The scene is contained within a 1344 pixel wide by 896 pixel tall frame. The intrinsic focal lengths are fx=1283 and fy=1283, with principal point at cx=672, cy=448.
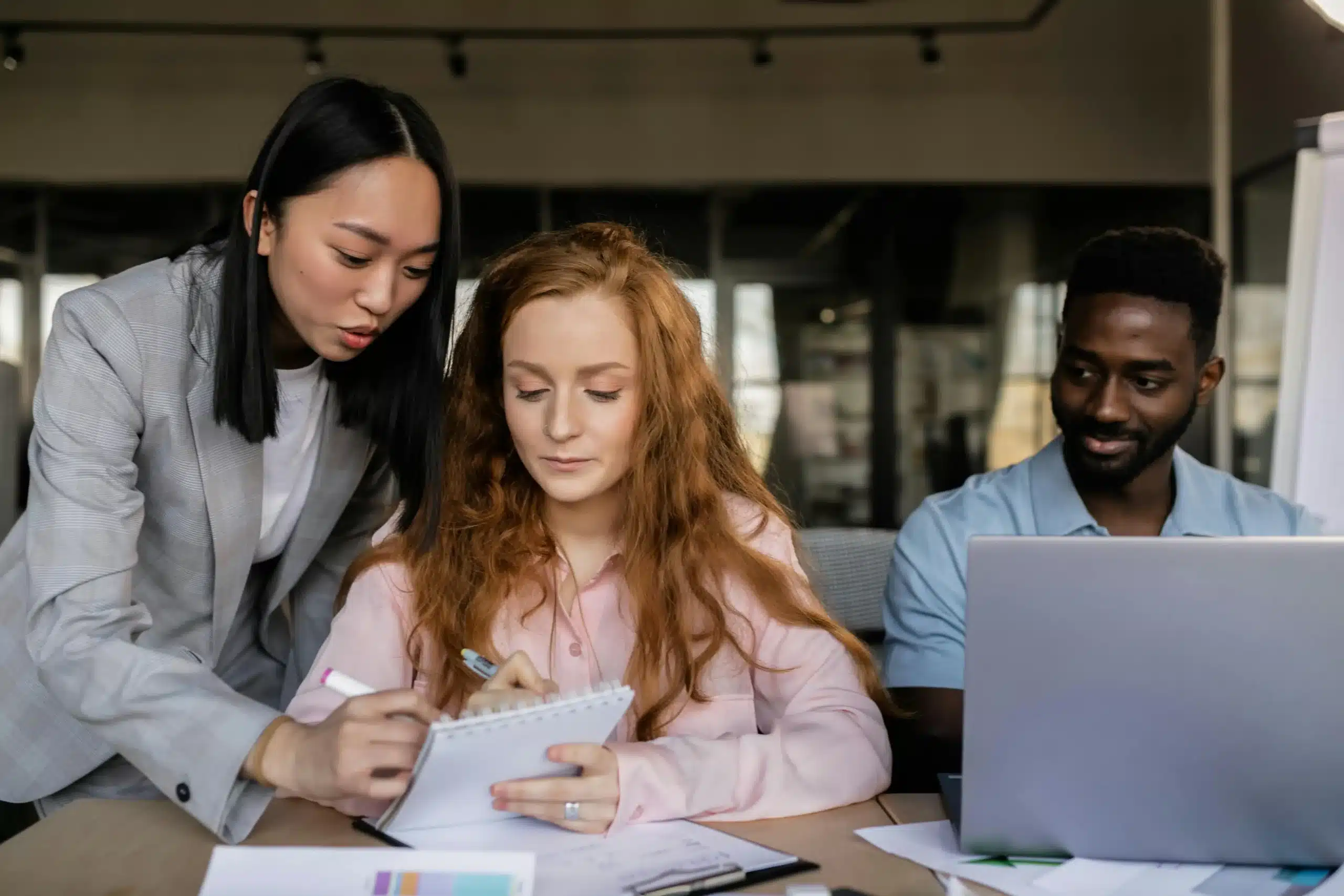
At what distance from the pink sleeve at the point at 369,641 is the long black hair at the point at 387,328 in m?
0.11

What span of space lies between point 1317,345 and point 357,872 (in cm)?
176

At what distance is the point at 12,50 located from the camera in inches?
205

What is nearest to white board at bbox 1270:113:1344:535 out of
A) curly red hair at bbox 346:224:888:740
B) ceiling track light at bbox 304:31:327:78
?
curly red hair at bbox 346:224:888:740

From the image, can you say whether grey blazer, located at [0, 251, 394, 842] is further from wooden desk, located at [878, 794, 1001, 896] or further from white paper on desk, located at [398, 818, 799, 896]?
wooden desk, located at [878, 794, 1001, 896]

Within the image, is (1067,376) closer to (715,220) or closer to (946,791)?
(946,791)

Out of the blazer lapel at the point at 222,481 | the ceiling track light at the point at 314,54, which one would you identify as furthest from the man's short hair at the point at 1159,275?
the ceiling track light at the point at 314,54

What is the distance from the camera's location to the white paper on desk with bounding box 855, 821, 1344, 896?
1.10 m

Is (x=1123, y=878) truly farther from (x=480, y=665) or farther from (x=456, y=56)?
(x=456, y=56)

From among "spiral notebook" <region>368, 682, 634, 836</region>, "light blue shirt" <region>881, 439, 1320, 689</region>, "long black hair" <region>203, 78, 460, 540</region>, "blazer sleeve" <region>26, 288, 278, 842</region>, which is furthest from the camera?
"light blue shirt" <region>881, 439, 1320, 689</region>

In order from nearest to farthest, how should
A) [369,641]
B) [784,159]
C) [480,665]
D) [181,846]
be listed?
[181,846] → [480,665] → [369,641] → [784,159]

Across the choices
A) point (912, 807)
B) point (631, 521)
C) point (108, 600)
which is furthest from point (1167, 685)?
point (108, 600)

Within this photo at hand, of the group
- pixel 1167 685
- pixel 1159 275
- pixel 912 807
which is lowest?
pixel 912 807

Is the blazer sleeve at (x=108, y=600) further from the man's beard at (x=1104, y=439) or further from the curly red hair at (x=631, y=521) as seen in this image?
the man's beard at (x=1104, y=439)

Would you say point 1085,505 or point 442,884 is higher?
point 1085,505
